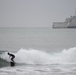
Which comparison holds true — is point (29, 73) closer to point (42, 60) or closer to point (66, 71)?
point (66, 71)

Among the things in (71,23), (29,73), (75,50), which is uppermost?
(71,23)

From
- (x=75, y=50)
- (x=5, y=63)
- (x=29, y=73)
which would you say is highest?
(x=75, y=50)

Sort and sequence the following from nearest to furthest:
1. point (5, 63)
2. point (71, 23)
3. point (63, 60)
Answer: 1. point (5, 63)
2. point (63, 60)
3. point (71, 23)

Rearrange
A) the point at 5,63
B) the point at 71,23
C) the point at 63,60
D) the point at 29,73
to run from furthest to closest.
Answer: the point at 71,23, the point at 63,60, the point at 5,63, the point at 29,73

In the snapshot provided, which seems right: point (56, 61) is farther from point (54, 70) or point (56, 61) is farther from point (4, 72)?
point (4, 72)

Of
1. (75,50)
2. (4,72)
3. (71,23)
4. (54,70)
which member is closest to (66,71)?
(54,70)

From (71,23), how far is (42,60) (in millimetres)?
173845

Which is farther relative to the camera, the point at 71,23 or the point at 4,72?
the point at 71,23

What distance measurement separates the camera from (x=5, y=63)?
21328mm

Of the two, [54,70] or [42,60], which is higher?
[42,60]

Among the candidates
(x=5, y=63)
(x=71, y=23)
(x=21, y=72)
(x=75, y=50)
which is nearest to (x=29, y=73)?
(x=21, y=72)

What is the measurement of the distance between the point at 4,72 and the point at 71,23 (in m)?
180

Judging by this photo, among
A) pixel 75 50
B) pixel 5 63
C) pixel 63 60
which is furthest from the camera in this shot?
pixel 75 50

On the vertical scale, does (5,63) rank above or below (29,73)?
above
